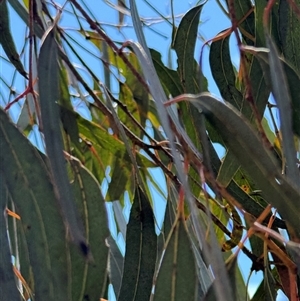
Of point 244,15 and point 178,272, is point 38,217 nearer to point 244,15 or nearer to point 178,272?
point 178,272

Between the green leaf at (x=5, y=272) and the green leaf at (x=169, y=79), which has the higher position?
the green leaf at (x=169, y=79)

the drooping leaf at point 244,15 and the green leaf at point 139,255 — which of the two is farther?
the drooping leaf at point 244,15

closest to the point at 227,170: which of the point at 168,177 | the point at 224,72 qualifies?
the point at 168,177

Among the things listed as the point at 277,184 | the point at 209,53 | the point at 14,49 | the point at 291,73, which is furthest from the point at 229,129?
the point at 14,49

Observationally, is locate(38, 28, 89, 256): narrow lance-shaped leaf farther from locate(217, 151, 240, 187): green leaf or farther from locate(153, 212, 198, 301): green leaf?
locate(217, 151, 240, 187): green leaf

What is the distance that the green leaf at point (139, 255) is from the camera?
0.88 m

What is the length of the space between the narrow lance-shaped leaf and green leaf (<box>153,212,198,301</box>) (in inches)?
3.8

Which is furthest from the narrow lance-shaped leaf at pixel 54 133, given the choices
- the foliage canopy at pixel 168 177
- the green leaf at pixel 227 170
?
the green leaf at pixel 227 170

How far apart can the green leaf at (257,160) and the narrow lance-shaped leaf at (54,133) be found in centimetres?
14

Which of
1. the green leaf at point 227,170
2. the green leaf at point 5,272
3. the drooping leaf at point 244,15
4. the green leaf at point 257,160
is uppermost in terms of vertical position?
the drooping leaf at point 244,15

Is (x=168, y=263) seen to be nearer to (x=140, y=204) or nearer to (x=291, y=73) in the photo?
(x=140, y=204)

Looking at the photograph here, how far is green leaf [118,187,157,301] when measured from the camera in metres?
0.88

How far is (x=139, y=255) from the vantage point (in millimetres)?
892

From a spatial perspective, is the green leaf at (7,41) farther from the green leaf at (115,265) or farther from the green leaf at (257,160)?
the green leaf at (257,160)
